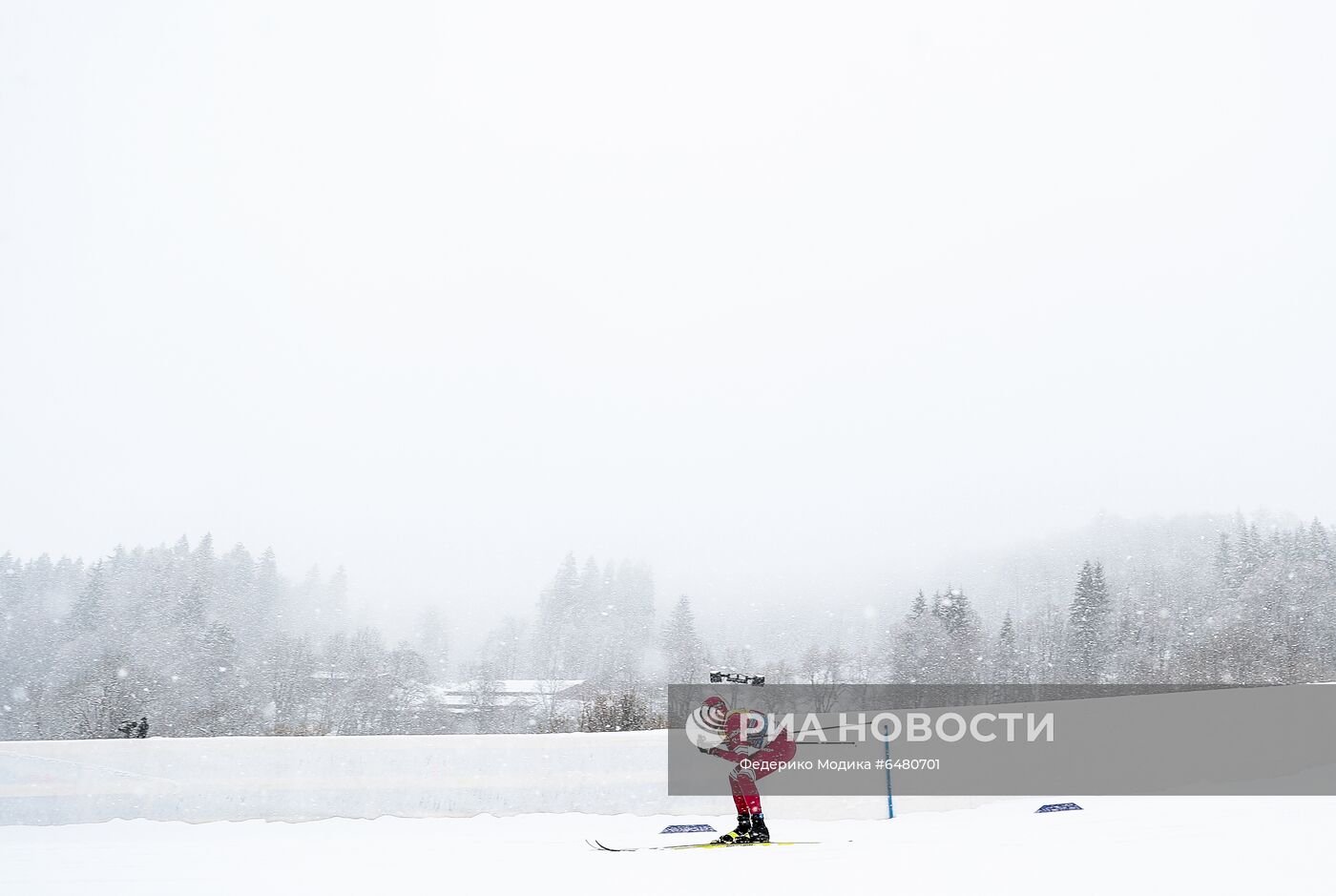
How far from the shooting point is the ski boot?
841 cm

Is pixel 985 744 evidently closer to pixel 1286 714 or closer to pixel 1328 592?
pixel 1286 714

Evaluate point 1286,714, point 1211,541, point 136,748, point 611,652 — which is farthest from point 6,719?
point 1211,541

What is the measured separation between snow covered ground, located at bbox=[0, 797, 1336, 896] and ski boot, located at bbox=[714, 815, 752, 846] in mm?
689

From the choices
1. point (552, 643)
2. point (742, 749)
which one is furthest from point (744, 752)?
point (552, 643)

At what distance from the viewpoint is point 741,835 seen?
27.8 ft

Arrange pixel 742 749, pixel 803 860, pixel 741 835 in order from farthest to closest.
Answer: pixel 742 749 → pixel 741 835 → pixel 803 860

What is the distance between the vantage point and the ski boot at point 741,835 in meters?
8.41

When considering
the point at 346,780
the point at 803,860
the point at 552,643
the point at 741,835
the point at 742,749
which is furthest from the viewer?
the point at 552,643

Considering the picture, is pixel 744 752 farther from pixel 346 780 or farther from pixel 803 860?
pixel 346 780

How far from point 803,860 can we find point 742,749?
2.35m

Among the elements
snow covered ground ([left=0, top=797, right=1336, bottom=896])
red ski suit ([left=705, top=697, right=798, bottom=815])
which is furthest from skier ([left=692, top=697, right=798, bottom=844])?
snow covered ground ([left=0, top=797, right=1336, bottom=896])

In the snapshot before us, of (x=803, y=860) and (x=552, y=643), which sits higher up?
(x=803, y=860)

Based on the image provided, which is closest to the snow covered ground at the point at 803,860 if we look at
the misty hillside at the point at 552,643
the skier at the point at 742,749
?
the skier at the point at 742,749

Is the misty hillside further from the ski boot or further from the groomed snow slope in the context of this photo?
the ski boot
